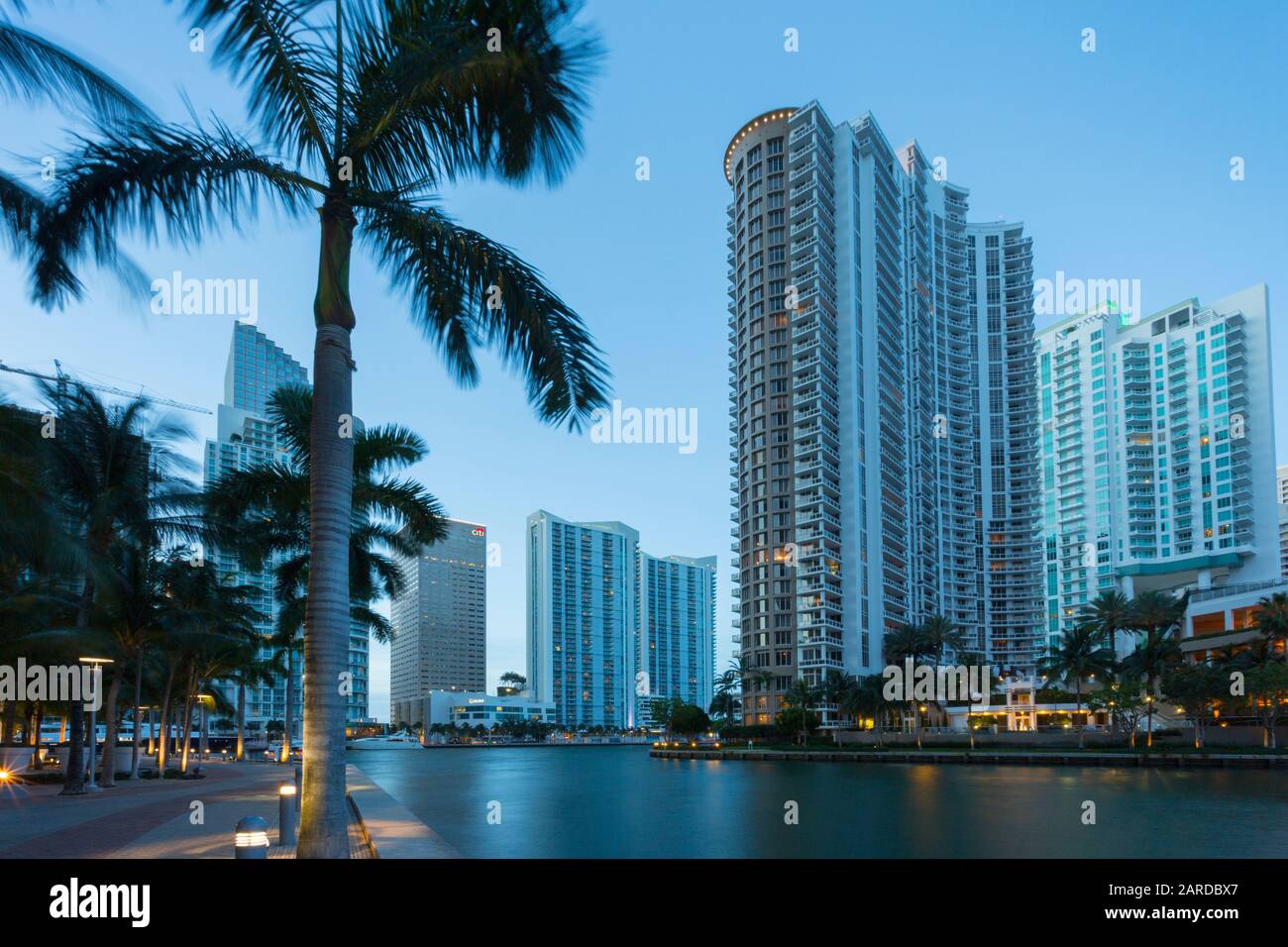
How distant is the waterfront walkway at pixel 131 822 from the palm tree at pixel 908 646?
279 ft

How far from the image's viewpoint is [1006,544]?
6314 inches

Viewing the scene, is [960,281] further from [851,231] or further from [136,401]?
[136,401]

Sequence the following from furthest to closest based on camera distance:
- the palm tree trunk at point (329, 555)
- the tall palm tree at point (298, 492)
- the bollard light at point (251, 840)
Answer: the tall palm tree at point (298, 492) < the palm tree trunk at point (329, 555) < the bollard light at point (251, 840)

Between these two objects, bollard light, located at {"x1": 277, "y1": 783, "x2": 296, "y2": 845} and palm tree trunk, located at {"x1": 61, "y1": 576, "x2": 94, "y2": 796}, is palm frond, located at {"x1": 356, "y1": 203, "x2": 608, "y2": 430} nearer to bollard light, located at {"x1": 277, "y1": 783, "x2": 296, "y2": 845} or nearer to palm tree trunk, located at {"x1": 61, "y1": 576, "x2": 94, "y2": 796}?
bollard light, located at {"x1": 277, "y1": 783, "x2": 296, "y2": 845}

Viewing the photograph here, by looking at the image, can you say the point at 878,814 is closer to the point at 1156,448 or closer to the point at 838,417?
the point at 838,417

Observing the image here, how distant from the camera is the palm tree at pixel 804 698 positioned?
103750 millimetres

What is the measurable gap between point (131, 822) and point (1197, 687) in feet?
222

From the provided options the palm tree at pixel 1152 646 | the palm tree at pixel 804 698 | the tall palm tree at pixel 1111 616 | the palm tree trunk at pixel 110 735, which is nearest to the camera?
the palm tree trunk at pixel 110 735

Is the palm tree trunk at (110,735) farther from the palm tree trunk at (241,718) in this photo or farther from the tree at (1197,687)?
the tree at (1197,687)

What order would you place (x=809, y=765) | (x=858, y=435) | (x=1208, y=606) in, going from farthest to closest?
1. (x=858, y=435)
2. (x=1208, y=606)
3. (x=809, y=765)

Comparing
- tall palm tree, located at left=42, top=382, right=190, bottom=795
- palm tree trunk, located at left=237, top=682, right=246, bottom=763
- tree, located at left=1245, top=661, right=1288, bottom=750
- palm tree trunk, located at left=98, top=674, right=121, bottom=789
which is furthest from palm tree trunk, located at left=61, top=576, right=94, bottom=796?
tree, located at left=1245, top=661, right=1288, bottom=750
